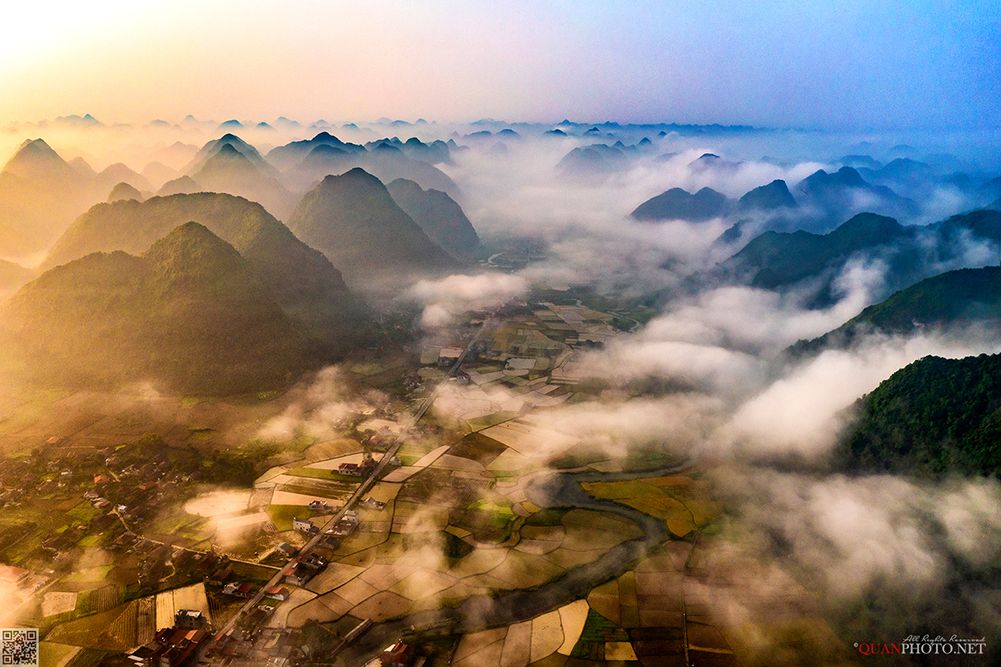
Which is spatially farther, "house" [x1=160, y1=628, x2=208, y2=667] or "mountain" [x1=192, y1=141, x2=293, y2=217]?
"mountain" [x1=192, y1=141, x2=293, y2=217]

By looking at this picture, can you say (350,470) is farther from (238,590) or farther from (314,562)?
(238,590)

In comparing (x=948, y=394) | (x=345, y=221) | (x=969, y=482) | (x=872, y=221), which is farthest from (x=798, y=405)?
(x=345, y=221)

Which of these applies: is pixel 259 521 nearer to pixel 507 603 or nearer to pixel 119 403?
pixel 507 603

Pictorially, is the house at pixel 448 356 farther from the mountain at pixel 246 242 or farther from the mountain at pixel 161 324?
the mountain at pixel 161 324

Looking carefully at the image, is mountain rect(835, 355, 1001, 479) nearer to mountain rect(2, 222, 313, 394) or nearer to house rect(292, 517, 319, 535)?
house rect(292, 517, 319, 535)

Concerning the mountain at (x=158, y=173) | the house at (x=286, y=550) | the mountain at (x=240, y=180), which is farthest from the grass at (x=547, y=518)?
the mountain at (x=158, y=173)

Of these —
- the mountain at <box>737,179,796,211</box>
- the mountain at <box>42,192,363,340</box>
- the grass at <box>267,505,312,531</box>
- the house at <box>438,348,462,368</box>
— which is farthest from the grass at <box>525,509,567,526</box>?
the mountain at <box>737,179,796,211</box>
